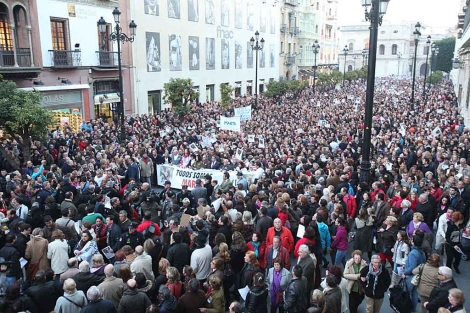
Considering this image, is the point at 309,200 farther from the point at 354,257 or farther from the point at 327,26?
the point at 327,26

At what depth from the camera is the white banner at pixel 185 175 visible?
1338 centimetres

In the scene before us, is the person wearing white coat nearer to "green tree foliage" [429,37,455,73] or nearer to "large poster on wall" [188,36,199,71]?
"large poster on wall" [188,36,199,71]

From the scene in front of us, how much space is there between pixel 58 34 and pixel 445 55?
281 ft

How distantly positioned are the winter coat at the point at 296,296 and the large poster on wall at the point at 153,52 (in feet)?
95.8

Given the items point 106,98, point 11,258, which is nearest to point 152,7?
point 106,98

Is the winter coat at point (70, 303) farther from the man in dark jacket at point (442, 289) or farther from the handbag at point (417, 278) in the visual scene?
the handbag at point (417, 278)

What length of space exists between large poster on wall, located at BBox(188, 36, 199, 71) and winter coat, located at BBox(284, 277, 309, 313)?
1342 inches

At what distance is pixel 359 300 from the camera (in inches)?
281

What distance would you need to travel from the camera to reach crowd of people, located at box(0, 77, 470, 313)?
6.05 metres

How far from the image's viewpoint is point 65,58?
2495 cm

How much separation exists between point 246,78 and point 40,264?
1780 inches

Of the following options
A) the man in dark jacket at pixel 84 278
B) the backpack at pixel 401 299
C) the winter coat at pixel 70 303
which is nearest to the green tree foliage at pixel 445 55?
the backpack at pixel 401 299

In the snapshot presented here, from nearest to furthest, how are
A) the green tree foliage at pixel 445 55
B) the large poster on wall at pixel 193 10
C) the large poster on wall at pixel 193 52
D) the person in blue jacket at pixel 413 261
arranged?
the person in blue jacket at pixel 413 261
the large poster on wall at pixel 193 10
the large poster on wall at pixel 193 52
the green tree foliage at pixel 445 55

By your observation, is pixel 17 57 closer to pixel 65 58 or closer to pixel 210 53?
pixel 65 58
